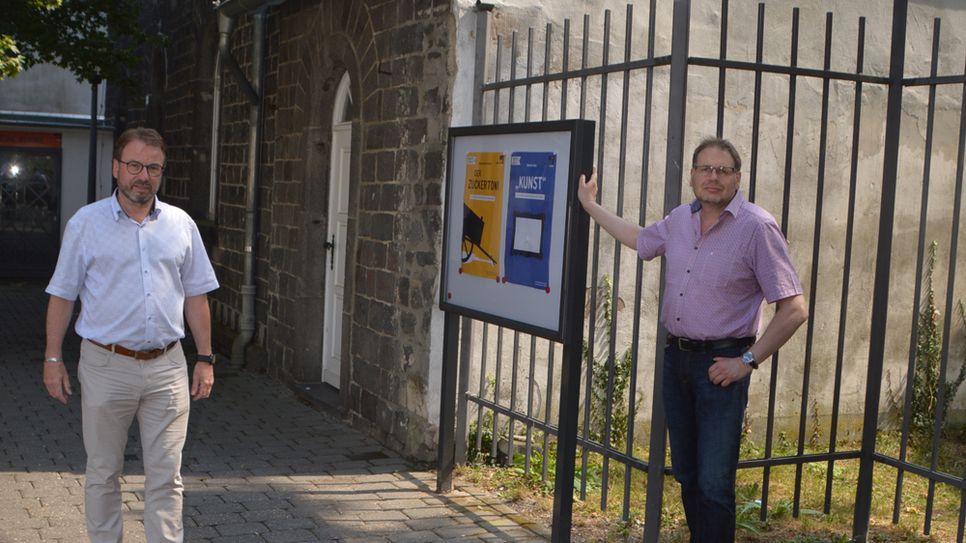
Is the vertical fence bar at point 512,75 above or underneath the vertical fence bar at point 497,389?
above

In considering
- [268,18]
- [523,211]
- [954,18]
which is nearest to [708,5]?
[954,18]

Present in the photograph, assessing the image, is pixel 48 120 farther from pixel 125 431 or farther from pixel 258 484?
pixel 125 431

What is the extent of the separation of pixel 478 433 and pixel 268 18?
18.5 ft

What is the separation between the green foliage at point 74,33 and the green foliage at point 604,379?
645 cm

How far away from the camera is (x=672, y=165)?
Result: 5.11 metres

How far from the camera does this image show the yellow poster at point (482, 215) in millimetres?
5688

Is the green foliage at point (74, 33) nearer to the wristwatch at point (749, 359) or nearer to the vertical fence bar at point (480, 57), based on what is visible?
the vertical fence bar at point (480, 57)

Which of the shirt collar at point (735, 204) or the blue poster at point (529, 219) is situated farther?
the blue poster at point (529, 219)

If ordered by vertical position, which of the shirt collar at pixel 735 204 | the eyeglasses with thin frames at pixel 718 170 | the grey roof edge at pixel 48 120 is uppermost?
the grey roof edge at pixel 48 120

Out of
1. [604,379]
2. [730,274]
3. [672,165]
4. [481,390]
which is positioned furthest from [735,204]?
[604,379]

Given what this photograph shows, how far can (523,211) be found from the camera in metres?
5.42

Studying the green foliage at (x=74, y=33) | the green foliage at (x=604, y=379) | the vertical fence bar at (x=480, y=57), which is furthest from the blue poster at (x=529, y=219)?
the green foliage at (x=74, y=33)

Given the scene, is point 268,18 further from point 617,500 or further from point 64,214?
point 64,214

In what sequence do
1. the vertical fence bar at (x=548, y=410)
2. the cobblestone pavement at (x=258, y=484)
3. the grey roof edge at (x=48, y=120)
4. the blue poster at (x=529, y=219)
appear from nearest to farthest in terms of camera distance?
the blue poster at (x=529, y=219)
the cobblestone pavement at (x=258, y=484)
the vertical fence bar at (x=548, y=410)
the grey roof edge at (x=48, y=120)
